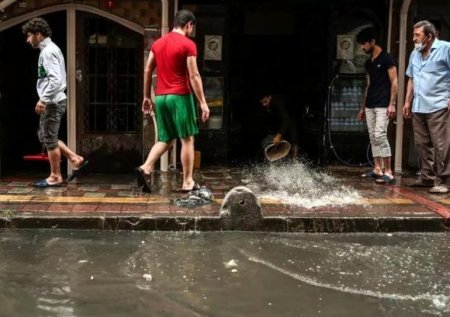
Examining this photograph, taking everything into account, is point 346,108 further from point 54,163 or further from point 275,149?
point 54,163

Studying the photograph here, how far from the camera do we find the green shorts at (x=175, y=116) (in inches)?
283

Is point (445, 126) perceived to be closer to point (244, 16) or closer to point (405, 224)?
point (405, 224)

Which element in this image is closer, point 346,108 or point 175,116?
point 175,116

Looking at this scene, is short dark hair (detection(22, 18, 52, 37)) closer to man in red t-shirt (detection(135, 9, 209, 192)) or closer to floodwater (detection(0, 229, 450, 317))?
man in red t-shirt (detection(135, 9, 209, 192))

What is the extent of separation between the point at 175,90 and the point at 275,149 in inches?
121

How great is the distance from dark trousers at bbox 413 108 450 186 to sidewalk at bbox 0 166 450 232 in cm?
34

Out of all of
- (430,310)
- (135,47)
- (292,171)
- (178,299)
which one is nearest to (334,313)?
(430,310)

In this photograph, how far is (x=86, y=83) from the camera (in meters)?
9.23

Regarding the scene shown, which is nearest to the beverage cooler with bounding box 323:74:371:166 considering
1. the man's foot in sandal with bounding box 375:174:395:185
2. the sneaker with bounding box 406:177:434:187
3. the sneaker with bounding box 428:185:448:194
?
the man's foot in sandal with bounding box 375:174:395:185

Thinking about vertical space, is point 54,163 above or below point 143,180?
above

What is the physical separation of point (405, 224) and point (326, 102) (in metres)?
3.82

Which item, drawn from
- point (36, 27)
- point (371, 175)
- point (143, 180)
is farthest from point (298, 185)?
point (36, 27)

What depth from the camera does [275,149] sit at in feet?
32.4

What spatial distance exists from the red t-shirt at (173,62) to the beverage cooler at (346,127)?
3.38m
